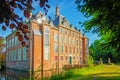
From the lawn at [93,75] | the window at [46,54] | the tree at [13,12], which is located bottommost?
the lawn at [93,75]

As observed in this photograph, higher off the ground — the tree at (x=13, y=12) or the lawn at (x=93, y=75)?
the tree at (x=13, y=12)

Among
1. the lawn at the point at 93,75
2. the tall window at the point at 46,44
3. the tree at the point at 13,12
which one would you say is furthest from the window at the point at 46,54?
the tree at the point at 13,12

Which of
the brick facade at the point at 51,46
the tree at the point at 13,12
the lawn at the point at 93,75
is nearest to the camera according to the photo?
the tree at the point at 13,12

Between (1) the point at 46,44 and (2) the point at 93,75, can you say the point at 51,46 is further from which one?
(2) the point at 93,75

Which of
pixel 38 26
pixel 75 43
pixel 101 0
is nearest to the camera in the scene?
pixel 101 0

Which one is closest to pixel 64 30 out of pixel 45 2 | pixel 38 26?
pixel 38 26

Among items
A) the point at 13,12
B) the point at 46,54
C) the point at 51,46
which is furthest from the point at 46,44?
the point at 13,12

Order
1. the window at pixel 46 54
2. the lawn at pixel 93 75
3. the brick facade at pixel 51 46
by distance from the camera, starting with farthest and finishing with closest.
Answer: the window at pixel 46 54 → the brick facade at pixel 51 46 → the lawn at pixel 93 75

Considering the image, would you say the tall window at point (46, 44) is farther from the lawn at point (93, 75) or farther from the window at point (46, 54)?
the lawn at point (93, 75)

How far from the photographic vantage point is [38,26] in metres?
46.9

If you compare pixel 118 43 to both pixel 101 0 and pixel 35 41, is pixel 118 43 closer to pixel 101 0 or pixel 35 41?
pixel 101 0

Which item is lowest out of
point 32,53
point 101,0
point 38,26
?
point 32,53

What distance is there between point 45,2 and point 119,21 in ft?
25.7

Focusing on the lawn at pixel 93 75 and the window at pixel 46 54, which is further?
the window at pixel 46 54
